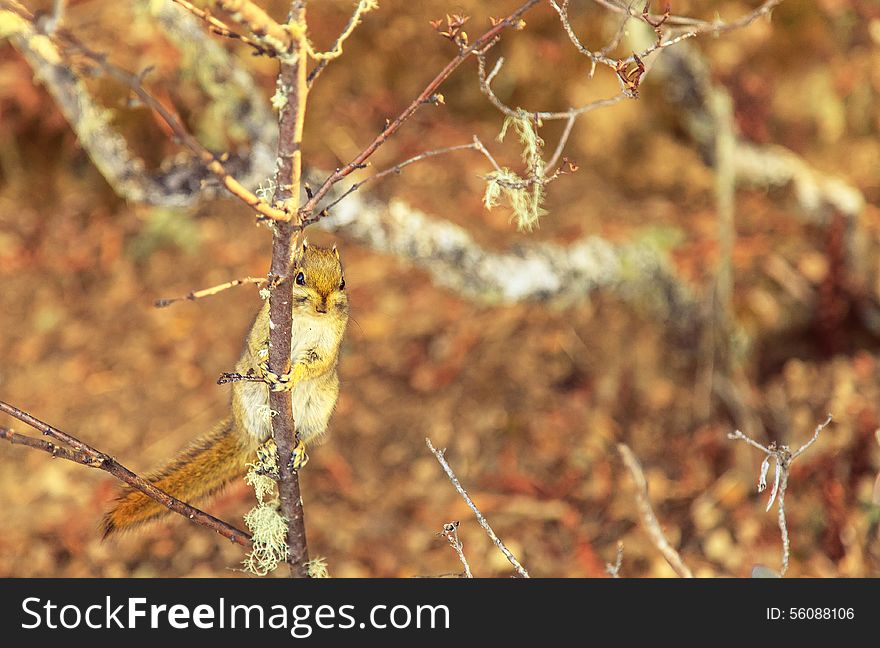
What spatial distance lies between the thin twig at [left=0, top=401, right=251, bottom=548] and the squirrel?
0.76 feet

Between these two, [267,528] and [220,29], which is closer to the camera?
[220,29]

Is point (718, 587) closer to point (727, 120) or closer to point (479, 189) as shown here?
point (727, 120)

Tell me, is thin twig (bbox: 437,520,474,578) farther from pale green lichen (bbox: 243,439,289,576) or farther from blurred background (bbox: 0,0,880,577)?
blurred background (bbox: 0,0,880,577)

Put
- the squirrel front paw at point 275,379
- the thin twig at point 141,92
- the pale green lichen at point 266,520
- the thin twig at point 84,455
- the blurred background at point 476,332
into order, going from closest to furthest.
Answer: the thin twig at point 141,92 < the thin twig at point 84,455 < the squirrel front paw at point 275,379 < the pale green lichen at point 266,520 < the blurred background at point 476,332

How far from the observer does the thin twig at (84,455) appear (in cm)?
155

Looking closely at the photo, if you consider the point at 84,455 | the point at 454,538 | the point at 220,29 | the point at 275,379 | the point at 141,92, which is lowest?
the point at 454,538

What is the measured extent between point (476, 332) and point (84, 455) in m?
2.95

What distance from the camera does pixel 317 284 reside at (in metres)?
2.10

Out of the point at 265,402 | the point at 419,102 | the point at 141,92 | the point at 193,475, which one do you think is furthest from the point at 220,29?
the point at 193,475

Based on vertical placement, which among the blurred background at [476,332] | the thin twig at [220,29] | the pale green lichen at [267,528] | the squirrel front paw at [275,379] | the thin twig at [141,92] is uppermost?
the blurred background at [476,332]

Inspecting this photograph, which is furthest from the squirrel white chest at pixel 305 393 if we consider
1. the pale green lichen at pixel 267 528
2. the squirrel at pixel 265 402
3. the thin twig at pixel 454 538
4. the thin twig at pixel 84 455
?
the thin twig at pixel 454 538

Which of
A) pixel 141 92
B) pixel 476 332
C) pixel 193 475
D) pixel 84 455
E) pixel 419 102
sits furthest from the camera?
pixel 476 332

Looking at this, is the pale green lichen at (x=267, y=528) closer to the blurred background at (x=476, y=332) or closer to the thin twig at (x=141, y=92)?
the blurred background at (x=476, y=332)

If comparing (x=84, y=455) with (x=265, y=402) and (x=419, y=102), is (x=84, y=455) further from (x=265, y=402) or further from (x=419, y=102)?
(x=419, y=102)
